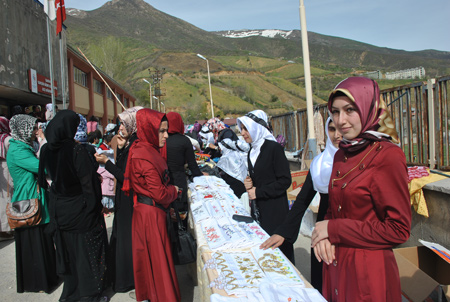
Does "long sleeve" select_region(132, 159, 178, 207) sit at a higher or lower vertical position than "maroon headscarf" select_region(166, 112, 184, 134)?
lower

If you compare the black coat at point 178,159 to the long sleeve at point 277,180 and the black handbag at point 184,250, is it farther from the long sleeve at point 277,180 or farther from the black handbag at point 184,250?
the long sleeve at point 277,180

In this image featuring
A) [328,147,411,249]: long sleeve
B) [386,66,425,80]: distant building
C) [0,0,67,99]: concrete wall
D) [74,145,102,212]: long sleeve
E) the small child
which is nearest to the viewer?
[328,147,411,249]: long sleeve

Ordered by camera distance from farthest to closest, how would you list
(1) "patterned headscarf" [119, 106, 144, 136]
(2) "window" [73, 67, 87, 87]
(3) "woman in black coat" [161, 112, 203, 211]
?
(2) "window" [73, 67, 87, 87] → (3) "woman in black coat" [161, 112, 203, 211] → (1) "patterned headscarf" [119, 106, 144, 136]

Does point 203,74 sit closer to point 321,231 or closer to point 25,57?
point 25,57

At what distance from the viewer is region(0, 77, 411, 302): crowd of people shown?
1.49m

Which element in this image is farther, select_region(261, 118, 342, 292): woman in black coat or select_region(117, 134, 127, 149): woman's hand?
select_region(117, 134, 127, 149): woman's hand

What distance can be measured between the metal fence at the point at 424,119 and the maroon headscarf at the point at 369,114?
3.98 m

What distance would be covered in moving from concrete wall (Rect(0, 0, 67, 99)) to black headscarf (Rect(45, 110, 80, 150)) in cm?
810

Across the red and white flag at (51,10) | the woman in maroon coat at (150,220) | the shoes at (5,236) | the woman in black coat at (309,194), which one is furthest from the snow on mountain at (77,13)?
the woman in black coat at (309,194)

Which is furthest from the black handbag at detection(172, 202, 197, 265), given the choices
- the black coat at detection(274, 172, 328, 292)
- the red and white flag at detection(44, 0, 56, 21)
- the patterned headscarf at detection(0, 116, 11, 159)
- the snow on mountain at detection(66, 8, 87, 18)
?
the snow on mountain at detection(66, 8, 87, 18)

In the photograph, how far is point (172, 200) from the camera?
128 inches

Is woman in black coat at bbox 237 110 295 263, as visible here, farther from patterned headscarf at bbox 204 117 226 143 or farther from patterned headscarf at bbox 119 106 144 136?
patterned headscarf at bbox 204 117 226 143

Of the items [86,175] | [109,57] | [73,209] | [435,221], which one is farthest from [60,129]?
[109,57]

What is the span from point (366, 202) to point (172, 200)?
2140 mm
